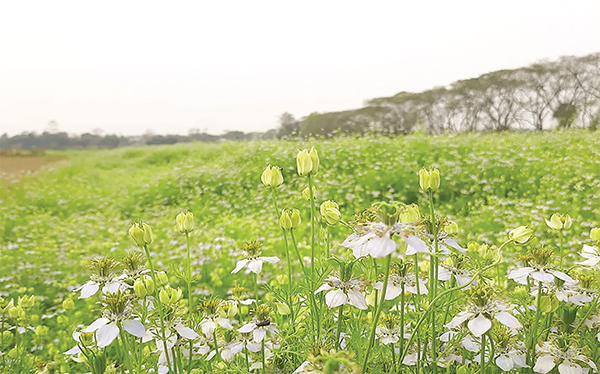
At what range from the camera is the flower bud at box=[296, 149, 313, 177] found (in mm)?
1011

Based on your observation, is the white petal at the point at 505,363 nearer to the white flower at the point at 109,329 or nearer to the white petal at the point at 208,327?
the white petal at the point at 208,327

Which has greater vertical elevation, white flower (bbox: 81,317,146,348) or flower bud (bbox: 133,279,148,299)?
flower bud (bbox: 133,279,148,299)

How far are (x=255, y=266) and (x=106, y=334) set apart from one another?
384 millimetres

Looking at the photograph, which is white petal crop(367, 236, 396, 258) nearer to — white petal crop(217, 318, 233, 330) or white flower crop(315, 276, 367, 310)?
white flower crop(315, 276, 367, 310)

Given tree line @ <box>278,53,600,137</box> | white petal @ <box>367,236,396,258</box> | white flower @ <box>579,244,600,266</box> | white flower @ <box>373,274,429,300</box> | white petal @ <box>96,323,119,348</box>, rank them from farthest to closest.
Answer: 1. tree line @ <box>278,53,600,137</box>
2. white flower @ <box>579,244,600,266</box>
3. white flower @ <box>373,274,429,300</box>
4. white petal @ <box>96,323,119,348</box>
5. white petal @ <box>367,236,396,258</box>

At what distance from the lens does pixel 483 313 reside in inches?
36.5

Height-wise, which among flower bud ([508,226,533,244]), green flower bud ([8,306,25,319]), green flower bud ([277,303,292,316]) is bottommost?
green flower bud ([8,306,25,319])

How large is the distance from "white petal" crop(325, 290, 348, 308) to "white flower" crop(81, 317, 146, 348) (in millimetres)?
382

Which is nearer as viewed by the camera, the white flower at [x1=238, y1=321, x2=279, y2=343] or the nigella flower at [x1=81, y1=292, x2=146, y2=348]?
the nigella flower at [x1=81, y1=292, x2=146, y2=348]

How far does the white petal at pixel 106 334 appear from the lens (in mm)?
851

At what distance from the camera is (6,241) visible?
4.95m

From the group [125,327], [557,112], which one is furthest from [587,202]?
[557,112]

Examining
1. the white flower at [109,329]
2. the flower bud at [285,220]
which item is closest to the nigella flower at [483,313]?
the flower bud at [285,220]

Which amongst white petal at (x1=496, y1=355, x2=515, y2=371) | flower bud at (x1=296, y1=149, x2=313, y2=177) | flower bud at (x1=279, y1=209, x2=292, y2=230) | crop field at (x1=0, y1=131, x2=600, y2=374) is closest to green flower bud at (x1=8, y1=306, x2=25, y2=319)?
crop field at (x1=0, y1=131, x2=600, y2=374)
